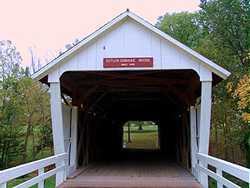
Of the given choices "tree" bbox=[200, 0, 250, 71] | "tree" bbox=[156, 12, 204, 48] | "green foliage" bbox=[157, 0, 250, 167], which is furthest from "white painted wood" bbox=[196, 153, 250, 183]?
"tree" bbox=[156, 12, 204, 48]

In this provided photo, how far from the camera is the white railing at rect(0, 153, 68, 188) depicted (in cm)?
485

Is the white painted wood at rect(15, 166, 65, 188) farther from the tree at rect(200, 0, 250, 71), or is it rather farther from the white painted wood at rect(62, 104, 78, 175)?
the tree at rect(200, 0, 250, 71)

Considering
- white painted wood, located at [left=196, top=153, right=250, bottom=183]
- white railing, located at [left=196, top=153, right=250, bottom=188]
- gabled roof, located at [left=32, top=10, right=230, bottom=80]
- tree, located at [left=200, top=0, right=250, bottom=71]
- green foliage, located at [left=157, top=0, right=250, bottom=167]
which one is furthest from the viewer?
tree, located at [left=200, top=0, right=250, bottom=71]

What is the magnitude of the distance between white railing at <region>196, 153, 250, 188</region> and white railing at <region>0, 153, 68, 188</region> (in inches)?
107

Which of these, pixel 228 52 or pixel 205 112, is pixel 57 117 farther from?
pixel 228 52

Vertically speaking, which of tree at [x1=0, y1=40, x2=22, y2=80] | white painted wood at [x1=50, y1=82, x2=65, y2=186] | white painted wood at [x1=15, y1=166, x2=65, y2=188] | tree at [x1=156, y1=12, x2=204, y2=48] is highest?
tree at [x1=156, y1=12, x2=204, y2=48]

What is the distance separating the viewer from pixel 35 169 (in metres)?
6.33

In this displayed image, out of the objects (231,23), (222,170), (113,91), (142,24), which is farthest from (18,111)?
(222,170)

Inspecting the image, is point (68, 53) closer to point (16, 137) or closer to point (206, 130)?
point (206, 130)

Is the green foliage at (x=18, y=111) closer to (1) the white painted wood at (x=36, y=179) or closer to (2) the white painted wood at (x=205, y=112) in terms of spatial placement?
(1) the white painted wood at (x=36, y=179)

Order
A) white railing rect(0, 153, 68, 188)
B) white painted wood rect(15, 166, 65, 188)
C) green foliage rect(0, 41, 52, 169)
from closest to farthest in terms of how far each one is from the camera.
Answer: white railing rect(0, 153, 68, 188) < white painted wood rect(15, 166, 65, 188) < green foliage rect(0, 41, 52, 169)

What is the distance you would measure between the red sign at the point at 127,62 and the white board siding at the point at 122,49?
7cm

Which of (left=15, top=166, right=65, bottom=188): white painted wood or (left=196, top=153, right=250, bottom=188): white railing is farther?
(left=15, top=166, right=65, bottom=188): white painted wood

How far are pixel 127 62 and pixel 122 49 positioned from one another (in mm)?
317
